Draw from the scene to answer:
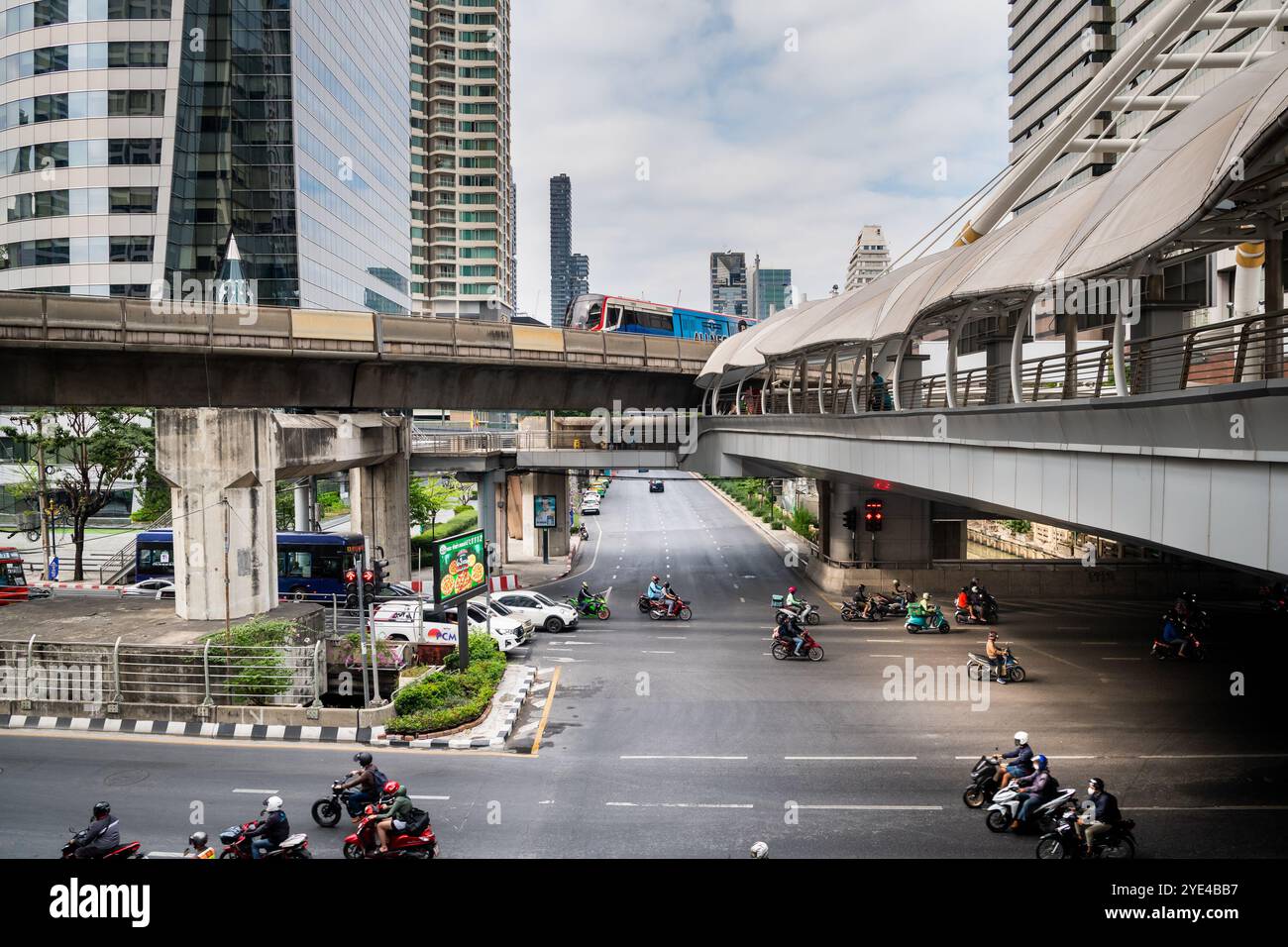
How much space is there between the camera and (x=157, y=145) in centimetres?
5325

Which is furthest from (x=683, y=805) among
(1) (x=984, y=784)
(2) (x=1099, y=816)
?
(2) (x=1099, y=816)

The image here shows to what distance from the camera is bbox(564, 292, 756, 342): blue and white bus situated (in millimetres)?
39781

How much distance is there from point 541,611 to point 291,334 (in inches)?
447

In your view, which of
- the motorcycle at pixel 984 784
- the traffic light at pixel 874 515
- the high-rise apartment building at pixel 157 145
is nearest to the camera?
the motorcycle at pixel 984 784

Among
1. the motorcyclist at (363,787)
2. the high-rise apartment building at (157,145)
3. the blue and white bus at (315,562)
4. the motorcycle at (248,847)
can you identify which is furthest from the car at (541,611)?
the high-rise apartment building at (157,145)

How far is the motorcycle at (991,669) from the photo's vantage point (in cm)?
2097

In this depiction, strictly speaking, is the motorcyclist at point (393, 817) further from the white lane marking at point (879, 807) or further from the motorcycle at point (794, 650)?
the motorcycle at point (794, 650)

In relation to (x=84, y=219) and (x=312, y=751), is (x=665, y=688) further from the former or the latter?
(x=84, y=219)

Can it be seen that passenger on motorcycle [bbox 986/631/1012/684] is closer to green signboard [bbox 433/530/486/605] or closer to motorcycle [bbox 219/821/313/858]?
green signboard [bbox 433/530/486/605]

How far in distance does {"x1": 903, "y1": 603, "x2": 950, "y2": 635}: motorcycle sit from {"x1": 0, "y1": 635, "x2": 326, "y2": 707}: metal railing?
17263 mm

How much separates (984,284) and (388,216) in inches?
2928

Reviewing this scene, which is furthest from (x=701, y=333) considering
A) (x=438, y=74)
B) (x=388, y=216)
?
(x=438, y=74)

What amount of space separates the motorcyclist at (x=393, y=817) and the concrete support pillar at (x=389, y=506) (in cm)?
2586

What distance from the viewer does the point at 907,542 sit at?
1379 inches
